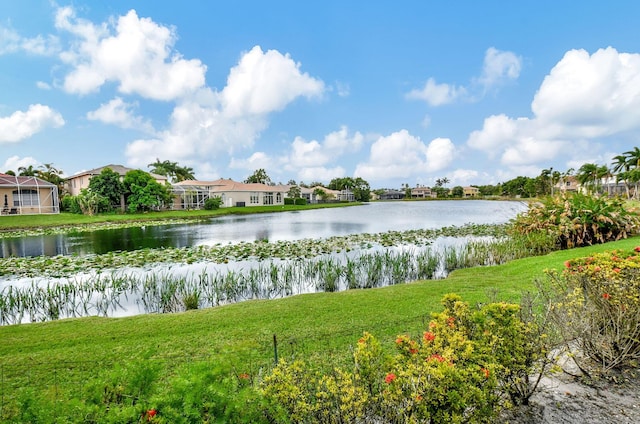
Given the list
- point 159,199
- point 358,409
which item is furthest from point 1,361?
point 159,199

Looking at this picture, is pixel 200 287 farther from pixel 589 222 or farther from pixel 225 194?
pixel 225 194

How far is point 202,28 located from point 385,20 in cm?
953

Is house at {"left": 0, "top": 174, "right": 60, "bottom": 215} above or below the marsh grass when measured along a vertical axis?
above

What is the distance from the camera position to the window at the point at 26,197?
104ft

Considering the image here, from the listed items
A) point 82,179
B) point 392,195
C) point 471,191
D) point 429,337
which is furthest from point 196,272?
point 471,191

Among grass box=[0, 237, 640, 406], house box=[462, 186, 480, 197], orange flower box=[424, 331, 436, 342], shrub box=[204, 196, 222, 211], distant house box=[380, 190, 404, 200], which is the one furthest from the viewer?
house box=[462, 186, 480, 197]

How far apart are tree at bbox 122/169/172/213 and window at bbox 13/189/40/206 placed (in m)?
8.09

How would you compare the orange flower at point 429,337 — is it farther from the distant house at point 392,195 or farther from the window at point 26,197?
the distant house at point 392,195

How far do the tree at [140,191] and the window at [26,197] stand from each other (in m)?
8.09

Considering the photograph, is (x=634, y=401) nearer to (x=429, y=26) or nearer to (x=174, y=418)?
(x=174, y=418)

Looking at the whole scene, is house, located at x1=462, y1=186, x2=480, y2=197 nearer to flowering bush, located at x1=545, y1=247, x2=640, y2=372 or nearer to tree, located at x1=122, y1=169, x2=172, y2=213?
tree, located at x1=122, y1=169, x2=172, y2=213

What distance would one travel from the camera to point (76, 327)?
5414 mm

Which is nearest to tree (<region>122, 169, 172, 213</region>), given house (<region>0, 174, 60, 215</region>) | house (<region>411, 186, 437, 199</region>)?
house (<region>0, 174, 60, 215</region>)

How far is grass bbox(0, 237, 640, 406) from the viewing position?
3773 millimetres
